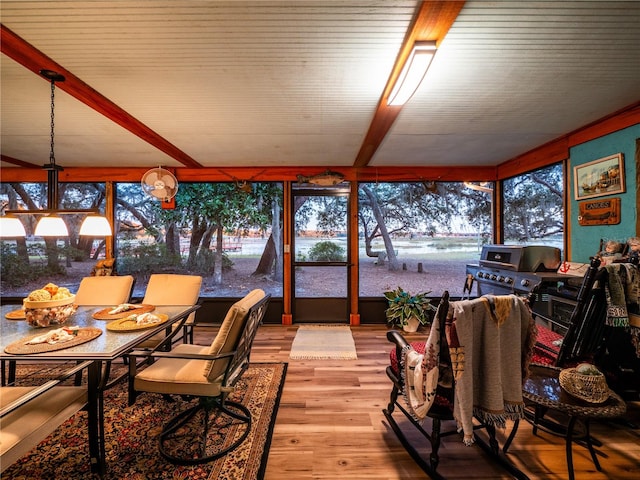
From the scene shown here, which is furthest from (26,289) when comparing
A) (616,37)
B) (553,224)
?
(553,224)

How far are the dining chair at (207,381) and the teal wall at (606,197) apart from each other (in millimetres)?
3129

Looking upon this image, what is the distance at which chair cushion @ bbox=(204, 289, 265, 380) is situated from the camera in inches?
63.5

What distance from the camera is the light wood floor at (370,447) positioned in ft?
5.20

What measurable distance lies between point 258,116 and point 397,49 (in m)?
1.31

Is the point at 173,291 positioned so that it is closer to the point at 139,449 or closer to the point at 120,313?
the point at 120,313

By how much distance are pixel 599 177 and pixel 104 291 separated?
500cm

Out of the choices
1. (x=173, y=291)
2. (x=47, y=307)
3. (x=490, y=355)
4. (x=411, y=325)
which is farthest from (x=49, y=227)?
(x=411, y=325)

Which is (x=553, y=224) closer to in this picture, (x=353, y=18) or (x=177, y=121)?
(x=353, y=18)

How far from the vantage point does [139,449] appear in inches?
68.2

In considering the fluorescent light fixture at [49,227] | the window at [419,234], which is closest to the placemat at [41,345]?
the fluorescent light fixture at [49,227]

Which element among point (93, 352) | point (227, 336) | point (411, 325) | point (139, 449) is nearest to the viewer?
point (93, 352)

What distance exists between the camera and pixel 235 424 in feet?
6.43

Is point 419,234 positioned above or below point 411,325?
above

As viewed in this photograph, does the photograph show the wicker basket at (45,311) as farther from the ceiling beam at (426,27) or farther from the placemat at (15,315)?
the ceiling beam at (426,27)
